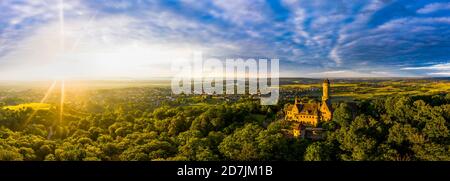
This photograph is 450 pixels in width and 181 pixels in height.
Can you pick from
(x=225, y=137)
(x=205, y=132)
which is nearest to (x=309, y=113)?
(x=205, y=132)

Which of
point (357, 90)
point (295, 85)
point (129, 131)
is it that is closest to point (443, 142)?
point (129, 131)

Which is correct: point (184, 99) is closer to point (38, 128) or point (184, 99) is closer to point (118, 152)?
point (38, 128)

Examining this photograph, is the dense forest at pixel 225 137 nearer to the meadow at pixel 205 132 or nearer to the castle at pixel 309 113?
the meadow at pixel 205 132

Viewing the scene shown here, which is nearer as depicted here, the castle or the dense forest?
the dense forest

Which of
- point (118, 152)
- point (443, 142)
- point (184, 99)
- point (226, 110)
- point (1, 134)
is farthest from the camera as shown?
point (184, 99)

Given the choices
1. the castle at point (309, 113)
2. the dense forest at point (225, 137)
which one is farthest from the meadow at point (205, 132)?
the castle at point (309, 113)

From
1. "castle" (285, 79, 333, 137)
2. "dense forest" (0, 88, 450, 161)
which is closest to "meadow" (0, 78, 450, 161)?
"dense forest" (0, 88, 450, 161)

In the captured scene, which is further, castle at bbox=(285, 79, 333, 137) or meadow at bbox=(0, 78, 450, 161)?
castle at bbox=(285, 79, 333, 137)

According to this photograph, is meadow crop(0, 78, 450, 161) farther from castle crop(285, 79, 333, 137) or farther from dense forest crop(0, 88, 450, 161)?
castle crop(285, 79, 333, 137)

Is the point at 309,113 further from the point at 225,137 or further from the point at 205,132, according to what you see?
the point at 225,137
